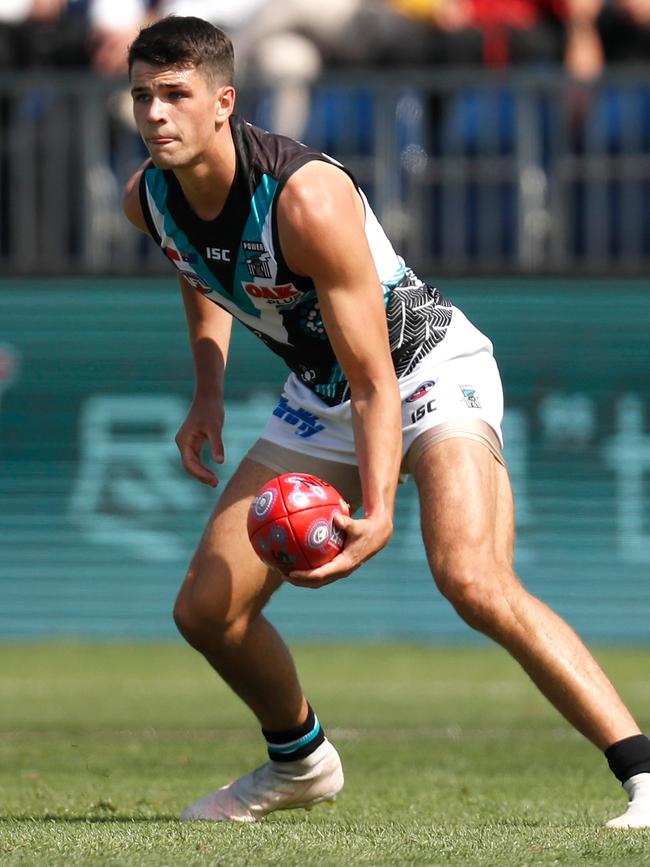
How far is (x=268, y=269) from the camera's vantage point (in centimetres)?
537

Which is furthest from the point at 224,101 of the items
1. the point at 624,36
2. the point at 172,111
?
the point at 624,36

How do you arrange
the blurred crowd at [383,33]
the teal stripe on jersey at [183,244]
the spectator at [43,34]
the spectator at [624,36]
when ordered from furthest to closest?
the spectator at [43,34] → the spectator at [624,36] → the blurred crowd at [383,33] → the teal stripe on jersey at [183,244]

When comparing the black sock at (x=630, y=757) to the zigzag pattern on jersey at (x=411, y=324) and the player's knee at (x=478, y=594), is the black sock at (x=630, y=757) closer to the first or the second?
the player's knee at (x=478, y=594)

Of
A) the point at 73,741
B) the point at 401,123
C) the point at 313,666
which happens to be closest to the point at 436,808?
the point at 73,741

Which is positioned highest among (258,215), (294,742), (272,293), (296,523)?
(258,215)

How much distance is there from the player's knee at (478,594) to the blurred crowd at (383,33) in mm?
9269

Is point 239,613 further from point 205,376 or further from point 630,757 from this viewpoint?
point 630,757

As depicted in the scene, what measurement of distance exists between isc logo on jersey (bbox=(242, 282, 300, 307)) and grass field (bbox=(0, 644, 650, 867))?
161 cm

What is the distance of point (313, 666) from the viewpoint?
12625 mm

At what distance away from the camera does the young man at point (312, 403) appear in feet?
16.9

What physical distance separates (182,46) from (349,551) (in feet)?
5.19

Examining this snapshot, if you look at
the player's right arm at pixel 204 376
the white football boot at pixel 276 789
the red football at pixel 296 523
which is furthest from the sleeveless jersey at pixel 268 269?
the white football boot at pixel 276 789

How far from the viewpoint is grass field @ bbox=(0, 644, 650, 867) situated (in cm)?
482

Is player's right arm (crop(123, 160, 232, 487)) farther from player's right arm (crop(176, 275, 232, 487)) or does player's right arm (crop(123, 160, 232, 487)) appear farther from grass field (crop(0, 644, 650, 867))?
grass field (crop(0, 644, 650, 867))
